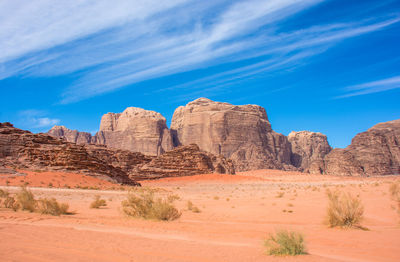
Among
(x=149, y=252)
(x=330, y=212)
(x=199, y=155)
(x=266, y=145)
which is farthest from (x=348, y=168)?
(x=149, y=252)

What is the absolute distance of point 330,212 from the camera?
866 centimetres

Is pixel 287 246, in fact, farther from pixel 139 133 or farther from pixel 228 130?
pixel 139 133

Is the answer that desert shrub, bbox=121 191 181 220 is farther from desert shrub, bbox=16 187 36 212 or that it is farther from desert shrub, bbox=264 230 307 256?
desert shrub, bbox=264 230 307 256

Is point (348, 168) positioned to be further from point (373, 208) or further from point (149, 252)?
point (149, 252)

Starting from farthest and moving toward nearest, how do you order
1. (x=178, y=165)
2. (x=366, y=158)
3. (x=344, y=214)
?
1. (x=366, y=158)
2. (x=178, y=165)
3. (x=344, y=214)

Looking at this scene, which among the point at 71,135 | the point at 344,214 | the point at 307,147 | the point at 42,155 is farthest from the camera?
the point at 307,147

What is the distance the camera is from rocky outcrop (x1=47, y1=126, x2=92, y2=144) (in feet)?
437

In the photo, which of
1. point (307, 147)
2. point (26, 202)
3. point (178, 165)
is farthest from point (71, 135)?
point (26, 202)

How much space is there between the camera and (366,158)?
240 ft

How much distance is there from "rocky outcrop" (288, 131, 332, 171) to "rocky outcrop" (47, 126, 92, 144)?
283 feet

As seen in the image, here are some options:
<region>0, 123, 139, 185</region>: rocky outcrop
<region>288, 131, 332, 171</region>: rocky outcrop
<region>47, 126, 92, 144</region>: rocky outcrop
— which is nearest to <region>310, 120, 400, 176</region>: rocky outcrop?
<region>288, 131, 332, 171</region>: rocky outcrop

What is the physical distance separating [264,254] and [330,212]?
394 cm

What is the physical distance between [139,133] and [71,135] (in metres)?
34.3

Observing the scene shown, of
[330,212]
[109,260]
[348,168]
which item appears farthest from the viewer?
[348,168]
